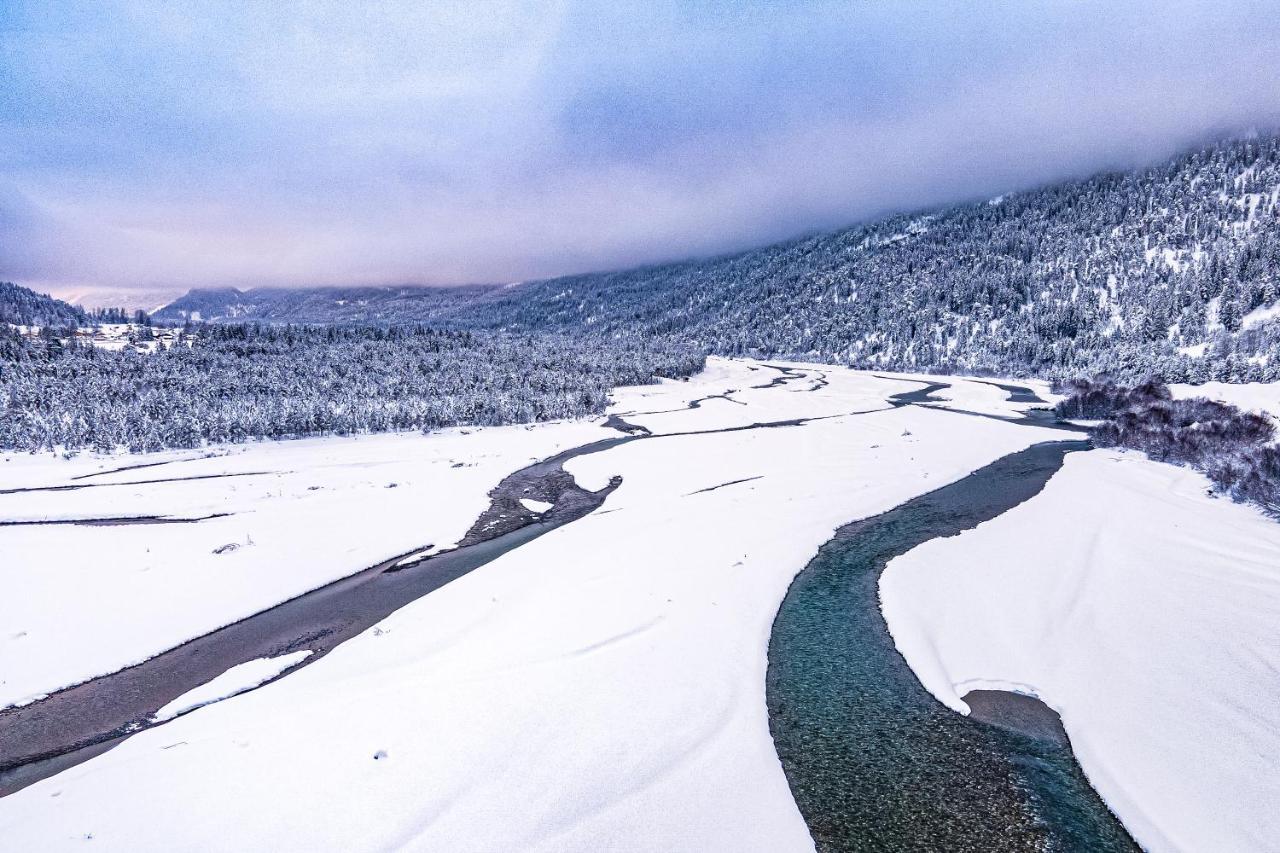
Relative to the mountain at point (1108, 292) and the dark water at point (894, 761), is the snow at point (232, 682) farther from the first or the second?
the mountain at point (1108, 292)

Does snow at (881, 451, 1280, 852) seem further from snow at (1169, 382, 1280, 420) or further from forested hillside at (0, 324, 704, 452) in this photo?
forested hillside at (0, 324, 704, 452)

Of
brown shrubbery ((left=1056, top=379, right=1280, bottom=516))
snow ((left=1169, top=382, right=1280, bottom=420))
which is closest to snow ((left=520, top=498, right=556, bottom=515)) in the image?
brown shrubbery ((left=1056, top=379, right=1280, bottom=516))

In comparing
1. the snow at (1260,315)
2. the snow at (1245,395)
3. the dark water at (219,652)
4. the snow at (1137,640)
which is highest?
the dark water at (219,652)

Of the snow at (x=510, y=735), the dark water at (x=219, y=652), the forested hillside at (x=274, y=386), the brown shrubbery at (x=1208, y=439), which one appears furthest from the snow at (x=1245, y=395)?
the forested hillside at (x=274, y=386)

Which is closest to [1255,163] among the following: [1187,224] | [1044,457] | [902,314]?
[1187,224]

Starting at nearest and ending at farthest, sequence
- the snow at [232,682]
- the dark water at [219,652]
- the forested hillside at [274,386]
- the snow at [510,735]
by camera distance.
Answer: the snow at [510,735], the dark water at [219,652], the snow at [232,682], the forested hillside at [274,386]

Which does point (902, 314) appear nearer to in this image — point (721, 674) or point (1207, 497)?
point (1207, 497)

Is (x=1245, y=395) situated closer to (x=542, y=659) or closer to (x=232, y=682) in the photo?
(x=542, y=659)
